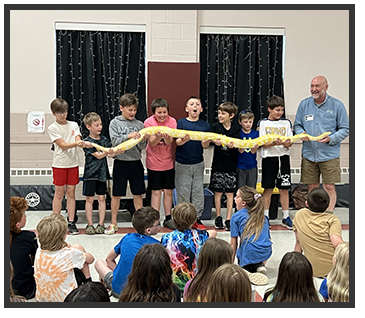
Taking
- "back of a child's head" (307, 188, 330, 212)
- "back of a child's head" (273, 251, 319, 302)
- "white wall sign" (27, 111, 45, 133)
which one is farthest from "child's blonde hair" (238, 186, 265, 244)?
"white wall sign" (27, 111, 45, 133)

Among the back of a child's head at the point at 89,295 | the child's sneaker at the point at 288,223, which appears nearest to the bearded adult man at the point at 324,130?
the child's sneaker at the point at 288,223

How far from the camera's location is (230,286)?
80.0 inches

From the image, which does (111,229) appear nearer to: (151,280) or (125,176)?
(125,176)

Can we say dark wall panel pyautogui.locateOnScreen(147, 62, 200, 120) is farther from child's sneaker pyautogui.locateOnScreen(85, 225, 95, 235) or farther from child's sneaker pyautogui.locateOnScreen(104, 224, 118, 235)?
child's sneaker pyautogui.locateOnScreen(85, 225, 95, 235)

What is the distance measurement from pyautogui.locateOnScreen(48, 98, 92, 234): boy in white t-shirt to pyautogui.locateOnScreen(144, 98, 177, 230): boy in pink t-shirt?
75 cm

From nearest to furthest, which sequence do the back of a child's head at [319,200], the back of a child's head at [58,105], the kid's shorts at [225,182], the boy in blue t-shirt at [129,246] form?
the boy in blue t-shirt at [129,246] < the back of a child's head at [319,200] < the back of a child's head at [58,105] < the kid's shorts at [225,182]

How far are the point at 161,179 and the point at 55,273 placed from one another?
7.87 ft

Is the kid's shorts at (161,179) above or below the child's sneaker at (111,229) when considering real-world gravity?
above

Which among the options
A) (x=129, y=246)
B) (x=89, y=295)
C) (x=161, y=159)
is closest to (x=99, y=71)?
(x=161, y=159)

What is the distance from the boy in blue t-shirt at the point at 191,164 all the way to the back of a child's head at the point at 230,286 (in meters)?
2.93

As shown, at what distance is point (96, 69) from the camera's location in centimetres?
652

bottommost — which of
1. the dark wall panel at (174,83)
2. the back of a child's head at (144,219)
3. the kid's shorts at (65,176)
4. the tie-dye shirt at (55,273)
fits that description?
the tie-dye shirt at (55,273)

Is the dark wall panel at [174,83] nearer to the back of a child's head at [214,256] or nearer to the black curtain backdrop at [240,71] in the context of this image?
the black curtain backdrop at [240,71]

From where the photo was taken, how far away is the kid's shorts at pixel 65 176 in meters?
4.83
